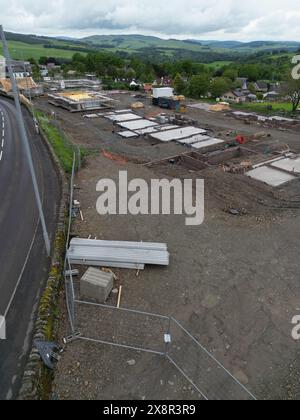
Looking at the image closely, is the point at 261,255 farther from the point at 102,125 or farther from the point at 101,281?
the point at 102,125

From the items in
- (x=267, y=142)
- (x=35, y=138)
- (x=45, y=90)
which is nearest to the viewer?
(x=35, y=138)

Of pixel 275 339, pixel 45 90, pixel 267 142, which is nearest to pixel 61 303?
pixel 275 339

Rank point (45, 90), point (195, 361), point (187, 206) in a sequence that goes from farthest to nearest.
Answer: point (45, 90) → point (187, 206) → point (195, 361)

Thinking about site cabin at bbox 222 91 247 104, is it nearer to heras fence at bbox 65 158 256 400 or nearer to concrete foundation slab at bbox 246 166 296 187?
concrete foundation slab at bbox 246 166 296 187

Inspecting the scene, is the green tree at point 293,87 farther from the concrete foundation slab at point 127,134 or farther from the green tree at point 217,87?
the concrete foundation slab at point 127,134

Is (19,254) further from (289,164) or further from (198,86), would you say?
(198,86)

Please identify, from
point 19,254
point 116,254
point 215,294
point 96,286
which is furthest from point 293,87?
point 19,254

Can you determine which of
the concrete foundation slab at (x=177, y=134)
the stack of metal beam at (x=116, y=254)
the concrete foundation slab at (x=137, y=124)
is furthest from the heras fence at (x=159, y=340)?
the concrete foundation slab at (x=137, y=124)
